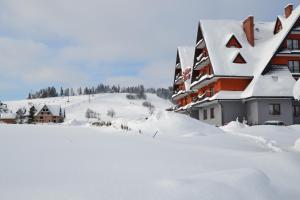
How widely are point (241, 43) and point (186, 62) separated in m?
11.6

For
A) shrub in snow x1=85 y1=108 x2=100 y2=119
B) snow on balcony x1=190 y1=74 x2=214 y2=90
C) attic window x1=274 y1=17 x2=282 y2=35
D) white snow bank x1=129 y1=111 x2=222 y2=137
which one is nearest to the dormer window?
attic window x1=274 y1=17 x2=282 y2=35

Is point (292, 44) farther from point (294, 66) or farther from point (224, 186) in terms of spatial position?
point (224, 186)

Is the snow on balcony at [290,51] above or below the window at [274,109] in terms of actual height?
above

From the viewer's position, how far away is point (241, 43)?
35.3 metres

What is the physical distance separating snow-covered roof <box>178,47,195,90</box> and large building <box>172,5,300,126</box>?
541 centimetres

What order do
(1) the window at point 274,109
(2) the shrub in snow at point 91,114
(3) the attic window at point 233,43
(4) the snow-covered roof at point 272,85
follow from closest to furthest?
(4) the snow-covered roof at point 272,85 → (1) the window at point 274,109 → (3) the attic window at point 233,43 → (2) the shrub in snow at point 91,114

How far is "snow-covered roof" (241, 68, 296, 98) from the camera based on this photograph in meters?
30.0

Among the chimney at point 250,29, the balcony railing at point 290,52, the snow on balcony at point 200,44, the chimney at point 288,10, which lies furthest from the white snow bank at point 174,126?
the chimney at point 288,10

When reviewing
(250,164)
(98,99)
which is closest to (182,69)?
(250,164)

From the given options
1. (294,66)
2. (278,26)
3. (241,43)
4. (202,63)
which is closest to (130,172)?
(294,66)

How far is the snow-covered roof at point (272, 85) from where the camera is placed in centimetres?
3002

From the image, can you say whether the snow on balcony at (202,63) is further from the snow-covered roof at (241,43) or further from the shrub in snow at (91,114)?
the shrub in snow at (91,114)

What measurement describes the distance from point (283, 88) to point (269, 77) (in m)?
1.77

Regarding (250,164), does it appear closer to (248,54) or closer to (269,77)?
(269,77)
